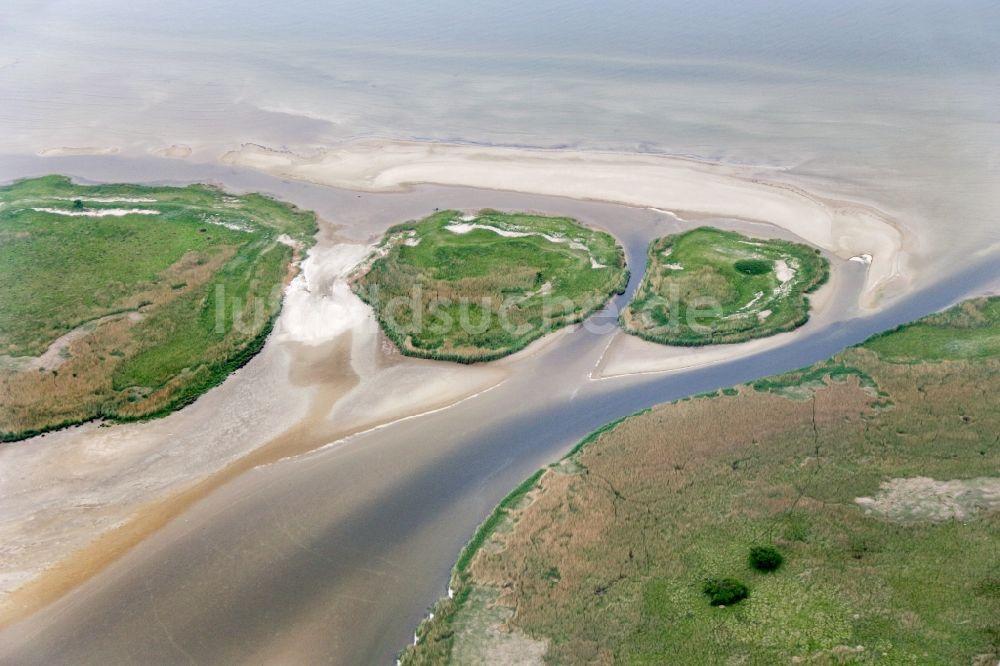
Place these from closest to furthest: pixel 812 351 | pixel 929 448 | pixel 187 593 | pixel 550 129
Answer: pixel 187 593 < pixel 929 448 < pixel 812 351 < pixel 550 129

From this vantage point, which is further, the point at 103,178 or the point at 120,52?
the point at 120,52

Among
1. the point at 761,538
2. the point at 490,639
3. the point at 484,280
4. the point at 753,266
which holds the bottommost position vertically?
the point at 490,639

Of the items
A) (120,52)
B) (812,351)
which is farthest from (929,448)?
(120,52)

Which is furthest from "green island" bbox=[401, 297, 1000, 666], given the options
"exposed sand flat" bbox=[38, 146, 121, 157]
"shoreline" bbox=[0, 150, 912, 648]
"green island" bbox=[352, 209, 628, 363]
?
"exposed sand flat" bbox=[38, 146, 121, 157]

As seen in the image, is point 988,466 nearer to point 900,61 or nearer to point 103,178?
point 900,61

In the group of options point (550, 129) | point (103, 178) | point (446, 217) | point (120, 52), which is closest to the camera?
point (446, 217)

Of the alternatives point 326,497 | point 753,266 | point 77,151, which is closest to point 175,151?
point 77,151

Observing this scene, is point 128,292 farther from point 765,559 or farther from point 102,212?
point 765,559
